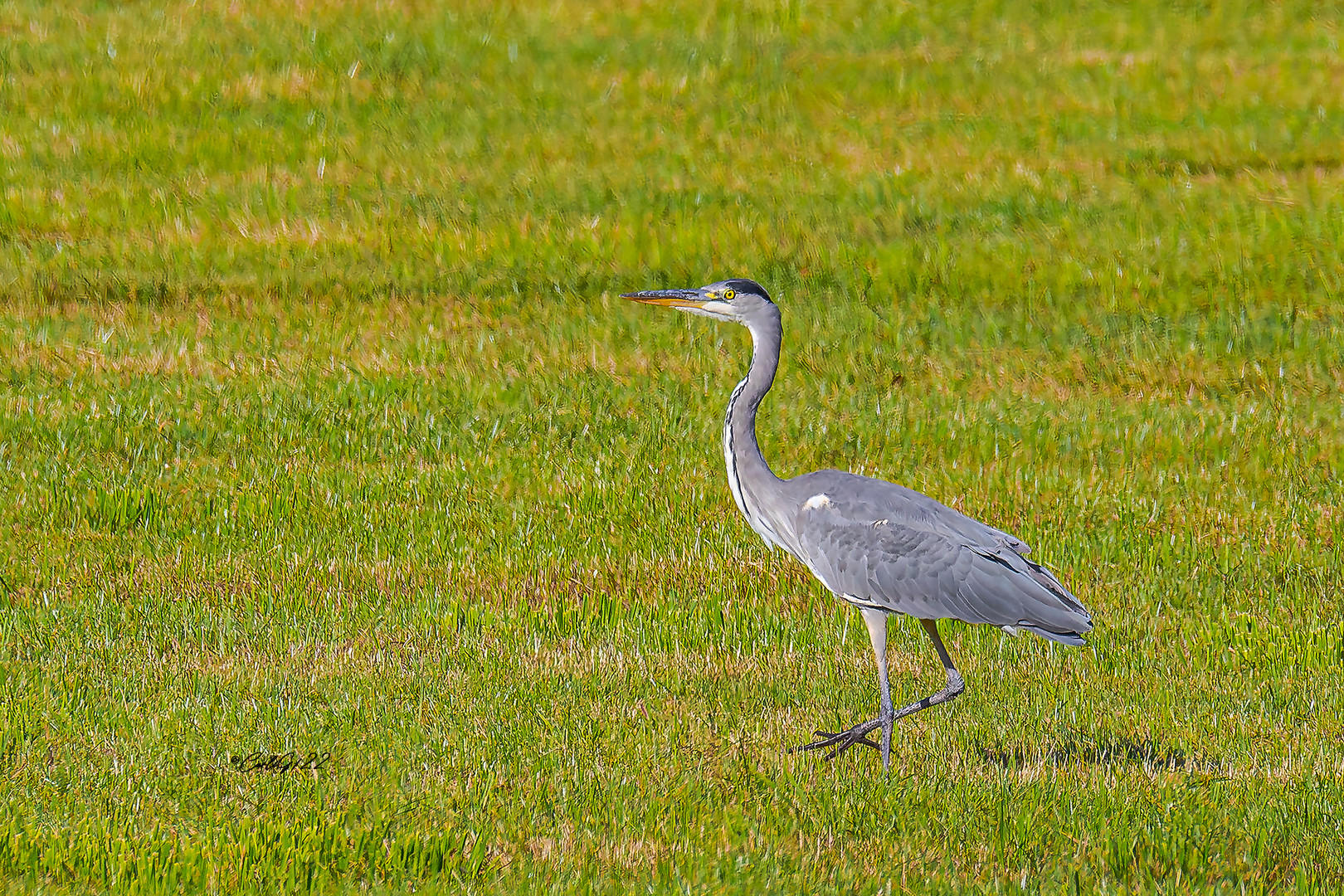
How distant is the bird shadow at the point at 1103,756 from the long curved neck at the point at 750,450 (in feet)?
4.12

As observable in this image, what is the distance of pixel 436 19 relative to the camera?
60.6 feet

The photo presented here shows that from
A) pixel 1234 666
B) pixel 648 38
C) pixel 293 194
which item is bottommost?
pixel 1234 666

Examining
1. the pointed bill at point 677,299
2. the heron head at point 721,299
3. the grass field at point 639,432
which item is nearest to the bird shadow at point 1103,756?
the grass field at point 639,432

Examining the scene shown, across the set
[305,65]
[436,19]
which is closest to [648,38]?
[436,19]

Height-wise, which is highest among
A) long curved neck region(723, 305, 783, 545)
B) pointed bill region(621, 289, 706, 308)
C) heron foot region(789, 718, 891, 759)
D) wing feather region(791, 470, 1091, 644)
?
pointed bill region(621, 289, 706, 308)

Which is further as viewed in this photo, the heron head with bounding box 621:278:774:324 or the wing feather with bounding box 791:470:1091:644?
the heron head with bounding box 621:278:774:324

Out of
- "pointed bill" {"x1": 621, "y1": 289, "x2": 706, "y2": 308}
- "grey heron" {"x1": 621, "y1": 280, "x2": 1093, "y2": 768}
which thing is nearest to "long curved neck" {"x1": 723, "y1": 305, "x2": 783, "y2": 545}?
"grey heron" {"x1": 621, "y1": 280, "x2": 1093, "y2": 768}

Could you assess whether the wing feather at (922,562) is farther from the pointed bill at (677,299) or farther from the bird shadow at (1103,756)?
the pointed bill at (677,299)

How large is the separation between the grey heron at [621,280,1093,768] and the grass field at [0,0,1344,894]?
Result: 1.42ft

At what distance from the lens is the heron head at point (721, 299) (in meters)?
6.91

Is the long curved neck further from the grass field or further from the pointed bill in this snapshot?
the grass field

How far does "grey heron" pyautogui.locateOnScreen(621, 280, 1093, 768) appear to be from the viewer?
6176mm

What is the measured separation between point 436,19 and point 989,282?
8199mm

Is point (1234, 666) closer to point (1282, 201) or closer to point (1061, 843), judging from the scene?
point (1061, 843)
